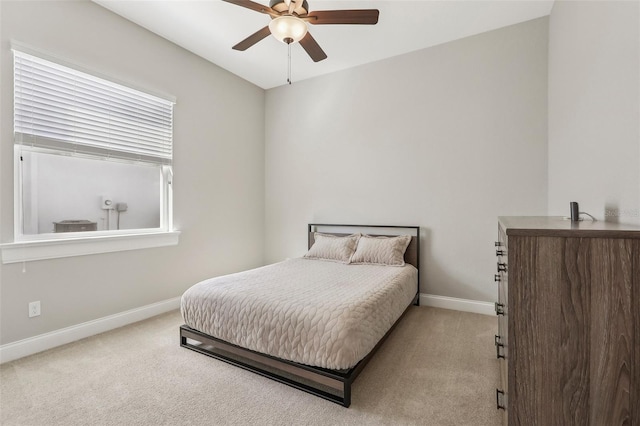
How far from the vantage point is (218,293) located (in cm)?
226

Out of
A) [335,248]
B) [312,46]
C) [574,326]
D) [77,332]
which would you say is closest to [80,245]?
[77,332]

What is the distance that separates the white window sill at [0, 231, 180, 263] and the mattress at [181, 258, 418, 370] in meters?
1.02

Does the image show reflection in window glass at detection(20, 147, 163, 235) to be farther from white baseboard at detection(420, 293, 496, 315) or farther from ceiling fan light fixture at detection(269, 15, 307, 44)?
white baseboard at detection(420, 293, 496, 315)

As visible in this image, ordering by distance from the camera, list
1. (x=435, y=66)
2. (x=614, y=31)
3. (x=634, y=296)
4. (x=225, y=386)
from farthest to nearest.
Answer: (x=435, y=66) → (x=225, y=386) → (x=614, y=31) → (x=634, y=296)

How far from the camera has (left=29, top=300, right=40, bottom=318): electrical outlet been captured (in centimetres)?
232

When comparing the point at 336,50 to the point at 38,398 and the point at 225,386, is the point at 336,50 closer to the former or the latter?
the point at 225,386

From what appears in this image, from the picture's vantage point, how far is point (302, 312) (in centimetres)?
189

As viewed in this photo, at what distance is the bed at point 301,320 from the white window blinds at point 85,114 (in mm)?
1649

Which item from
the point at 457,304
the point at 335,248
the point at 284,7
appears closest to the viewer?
the point at 284,7

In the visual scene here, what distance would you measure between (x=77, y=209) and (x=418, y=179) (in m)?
3.44

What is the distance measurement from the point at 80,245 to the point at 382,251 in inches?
112

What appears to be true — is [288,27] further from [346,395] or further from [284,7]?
[346,395]

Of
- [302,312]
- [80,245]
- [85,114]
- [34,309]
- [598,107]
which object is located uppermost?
[85,114]

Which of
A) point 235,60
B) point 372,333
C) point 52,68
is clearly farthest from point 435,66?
point 52,68
